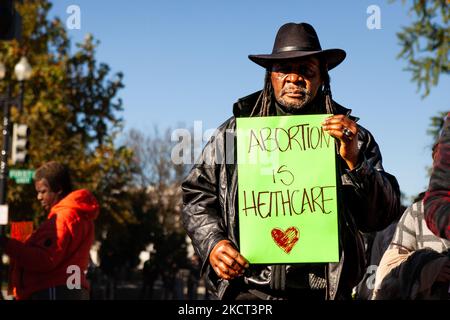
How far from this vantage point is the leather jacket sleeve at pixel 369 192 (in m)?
3.10

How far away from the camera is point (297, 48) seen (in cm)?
342

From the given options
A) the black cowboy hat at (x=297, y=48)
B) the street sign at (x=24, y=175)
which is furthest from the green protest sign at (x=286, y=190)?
the street sign at (x=24, y=175)

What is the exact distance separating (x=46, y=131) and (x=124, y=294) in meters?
15.8

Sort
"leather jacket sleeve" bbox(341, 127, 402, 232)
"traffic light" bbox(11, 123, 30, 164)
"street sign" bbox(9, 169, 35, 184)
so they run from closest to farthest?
"leather jacket sleeve" bbox(341, 127, 402, 232) → "street sign" bbox(9, 169, 35, 184) → "traffic light" bbox(11, 123, 30, 164)

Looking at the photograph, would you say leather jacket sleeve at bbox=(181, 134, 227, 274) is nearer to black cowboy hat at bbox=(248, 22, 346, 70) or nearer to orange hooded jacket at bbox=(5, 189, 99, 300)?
black cowboy hat at bbox=(248, 22, 346, 70)

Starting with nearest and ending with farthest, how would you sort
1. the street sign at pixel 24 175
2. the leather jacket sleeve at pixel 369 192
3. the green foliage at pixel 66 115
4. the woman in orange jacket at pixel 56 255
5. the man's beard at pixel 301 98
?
Answer: 1. the leather jacket sleeve at pixel 369 192
2. the man's beard at pixel 301 98
3. the woman in orange jacket at pixel 56 255
4. the street sign at pixel 24 175
5. the green foliage at pixel 66 115

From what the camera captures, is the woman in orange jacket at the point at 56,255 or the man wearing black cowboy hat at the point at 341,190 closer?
the man wearing black cowboy hat at the point at 341,190

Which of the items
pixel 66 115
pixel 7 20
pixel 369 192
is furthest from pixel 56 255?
pixel 66 115

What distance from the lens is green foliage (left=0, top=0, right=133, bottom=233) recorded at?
2347cm

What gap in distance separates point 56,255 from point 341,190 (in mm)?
3361

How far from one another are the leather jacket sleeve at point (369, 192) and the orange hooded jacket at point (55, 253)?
3302mm

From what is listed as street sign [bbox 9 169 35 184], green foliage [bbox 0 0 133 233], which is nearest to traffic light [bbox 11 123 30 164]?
street sign [bbox 9 169 35 184]

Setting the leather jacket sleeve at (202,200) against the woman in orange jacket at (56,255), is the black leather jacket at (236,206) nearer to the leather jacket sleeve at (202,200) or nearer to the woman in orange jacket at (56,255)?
the leather jacket sleeve at (202,200)

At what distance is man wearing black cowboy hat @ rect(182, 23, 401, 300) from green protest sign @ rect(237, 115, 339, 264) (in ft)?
0.28
